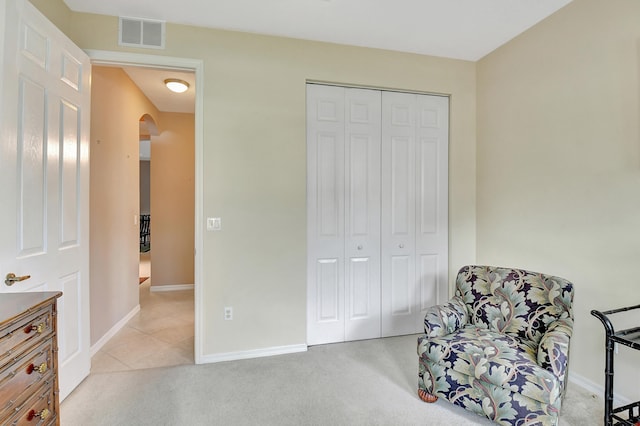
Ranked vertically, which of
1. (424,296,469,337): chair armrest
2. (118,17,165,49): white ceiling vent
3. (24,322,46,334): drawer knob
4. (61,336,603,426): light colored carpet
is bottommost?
(61,336,603,426): light colored carpet

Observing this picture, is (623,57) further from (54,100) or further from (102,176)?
(102,176)

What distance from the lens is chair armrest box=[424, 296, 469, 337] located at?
6.89 ft

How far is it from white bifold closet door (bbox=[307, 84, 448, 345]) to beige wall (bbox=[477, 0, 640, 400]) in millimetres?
618

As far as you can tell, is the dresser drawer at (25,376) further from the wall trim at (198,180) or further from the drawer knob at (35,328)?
the wall trim at (198,180)

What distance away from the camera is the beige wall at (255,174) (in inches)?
104

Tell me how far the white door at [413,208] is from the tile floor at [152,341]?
1946mm

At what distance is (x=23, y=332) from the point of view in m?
1.19

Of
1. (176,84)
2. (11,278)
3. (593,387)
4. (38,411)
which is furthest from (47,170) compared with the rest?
(593,387)

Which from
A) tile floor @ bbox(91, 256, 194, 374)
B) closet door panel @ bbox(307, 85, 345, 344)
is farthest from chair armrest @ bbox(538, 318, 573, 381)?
tile floor @ bbox(91, 256, 194, 374)

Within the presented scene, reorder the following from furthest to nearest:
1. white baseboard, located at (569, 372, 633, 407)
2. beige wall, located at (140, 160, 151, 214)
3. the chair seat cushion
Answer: beige wall, located at (140, 160, 151, 214) < white baseboard, located at (569, 372, 633, 407) < the chair seat cushion

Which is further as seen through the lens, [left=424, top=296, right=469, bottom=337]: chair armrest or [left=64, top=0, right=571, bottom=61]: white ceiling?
[left=64, top=0, right=571, bottom=61]: white ceiling

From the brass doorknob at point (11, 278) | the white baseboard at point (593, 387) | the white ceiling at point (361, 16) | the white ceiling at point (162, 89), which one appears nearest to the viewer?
the brass doorknob at point (11, 278)

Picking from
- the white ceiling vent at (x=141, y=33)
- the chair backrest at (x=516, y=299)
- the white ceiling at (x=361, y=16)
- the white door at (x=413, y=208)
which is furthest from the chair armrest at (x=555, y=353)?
the white ceiling vent at (x=141, y=33)

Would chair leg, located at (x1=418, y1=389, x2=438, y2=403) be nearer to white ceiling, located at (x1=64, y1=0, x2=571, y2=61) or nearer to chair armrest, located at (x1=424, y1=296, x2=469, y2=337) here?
chair armrest, located at (x1=424, y1=296, x2=469, y2=337)
